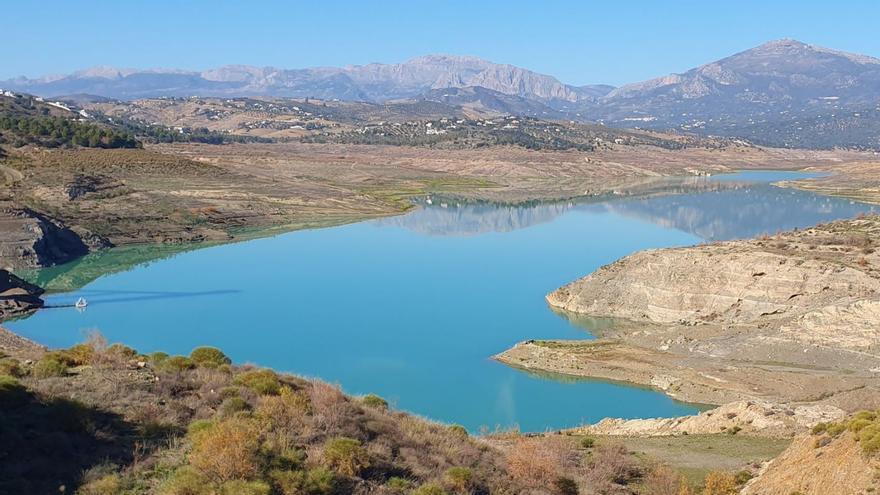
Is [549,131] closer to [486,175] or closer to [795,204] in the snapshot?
[486,175]

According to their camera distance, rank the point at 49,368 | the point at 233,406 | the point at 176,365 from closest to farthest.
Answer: the point at 233,406
the point at 49,368
the point at 176,365

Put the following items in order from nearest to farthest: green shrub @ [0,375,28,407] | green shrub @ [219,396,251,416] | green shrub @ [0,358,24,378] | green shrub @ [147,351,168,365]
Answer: green shrub @ [0,375,28,407] < green shrub @ [219,396,251,416] < green shrub @ [0,358,24,378] < green shrub @ [147,351,168,365]

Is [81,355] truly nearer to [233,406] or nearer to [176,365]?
[176,365]

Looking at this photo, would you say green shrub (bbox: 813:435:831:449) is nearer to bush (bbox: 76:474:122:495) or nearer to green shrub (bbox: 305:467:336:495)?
green shrub (bbox: 305:467:336:495)

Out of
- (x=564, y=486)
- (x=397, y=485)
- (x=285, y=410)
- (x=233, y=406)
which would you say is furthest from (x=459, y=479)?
(x=233, y=406)

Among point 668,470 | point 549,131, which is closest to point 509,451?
point 668,470

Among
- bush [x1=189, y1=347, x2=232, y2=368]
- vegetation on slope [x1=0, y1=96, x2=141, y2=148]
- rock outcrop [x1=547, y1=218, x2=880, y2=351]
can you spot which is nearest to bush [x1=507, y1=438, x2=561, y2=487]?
bush [x1=189, y1=347, x2=232, y2=368]
